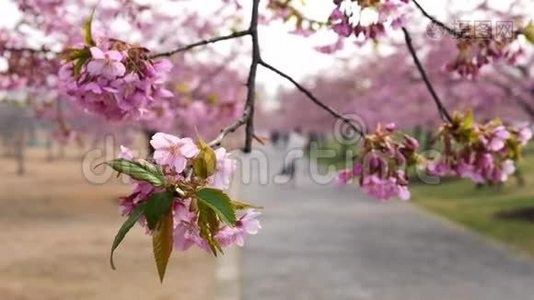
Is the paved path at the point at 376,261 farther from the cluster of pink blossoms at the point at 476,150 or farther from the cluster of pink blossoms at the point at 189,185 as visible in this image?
the cluster of pink blossoms at the point at 189,185

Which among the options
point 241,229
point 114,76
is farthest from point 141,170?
point 114,76

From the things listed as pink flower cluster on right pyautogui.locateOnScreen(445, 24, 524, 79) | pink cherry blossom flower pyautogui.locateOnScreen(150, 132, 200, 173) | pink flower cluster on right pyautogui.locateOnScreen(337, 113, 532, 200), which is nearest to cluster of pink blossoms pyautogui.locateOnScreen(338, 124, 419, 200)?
pink flower cluster on right pyautogui.locateOnScreen(337, 113, 532, 200)

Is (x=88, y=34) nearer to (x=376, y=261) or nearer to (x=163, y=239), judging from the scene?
(x=163, y=239)

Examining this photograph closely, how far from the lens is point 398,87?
18188 mm

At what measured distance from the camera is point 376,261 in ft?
32.9

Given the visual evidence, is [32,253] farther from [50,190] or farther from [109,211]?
[50,190]

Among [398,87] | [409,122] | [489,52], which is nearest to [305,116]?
[409,122]

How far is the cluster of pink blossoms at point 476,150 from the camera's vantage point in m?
2.50

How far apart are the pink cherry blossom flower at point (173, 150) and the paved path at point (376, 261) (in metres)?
6.49

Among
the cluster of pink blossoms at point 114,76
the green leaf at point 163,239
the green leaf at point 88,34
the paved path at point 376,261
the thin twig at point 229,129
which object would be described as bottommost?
the paved path at point 376,261

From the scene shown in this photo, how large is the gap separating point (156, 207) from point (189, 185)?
11 cm

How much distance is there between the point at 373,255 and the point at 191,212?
9.44 metres

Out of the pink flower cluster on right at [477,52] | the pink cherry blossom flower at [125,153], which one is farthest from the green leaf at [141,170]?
the pink flower cluster on right at [477,52]

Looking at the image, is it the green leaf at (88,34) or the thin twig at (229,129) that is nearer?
the thin twig at (229,129)
